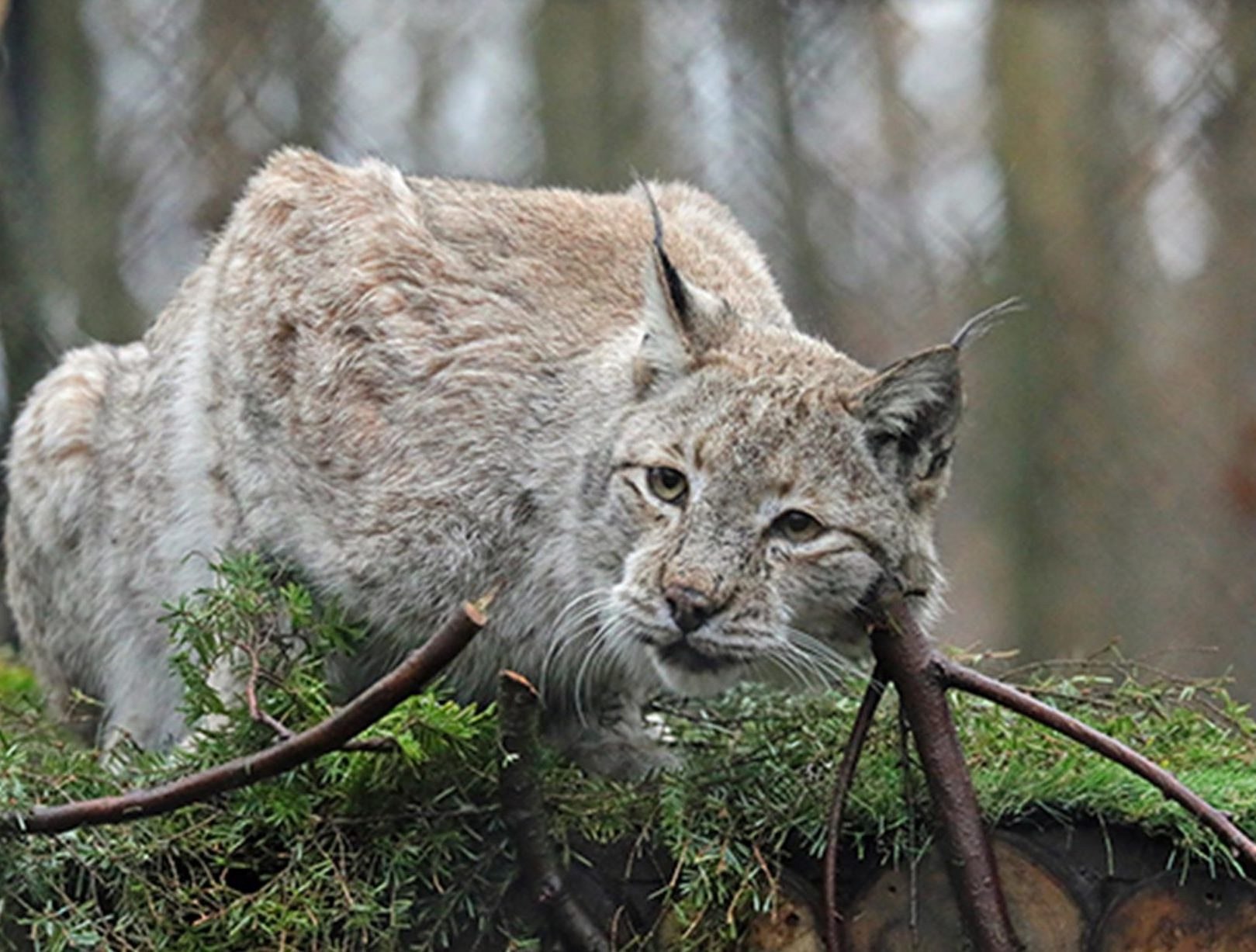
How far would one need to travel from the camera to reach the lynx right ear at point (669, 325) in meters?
4.20

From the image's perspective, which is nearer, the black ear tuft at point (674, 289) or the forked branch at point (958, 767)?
the forked branch at point (958, 767)

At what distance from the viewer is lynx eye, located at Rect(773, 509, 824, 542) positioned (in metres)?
3.89

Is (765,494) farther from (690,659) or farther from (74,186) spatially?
(74,186)

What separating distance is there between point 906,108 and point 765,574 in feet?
13.5

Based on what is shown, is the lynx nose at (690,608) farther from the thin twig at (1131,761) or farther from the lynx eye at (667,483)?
the thin twig at (1131,761)

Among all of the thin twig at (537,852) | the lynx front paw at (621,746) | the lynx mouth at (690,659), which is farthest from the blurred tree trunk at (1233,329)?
the thin twig at (537,852)

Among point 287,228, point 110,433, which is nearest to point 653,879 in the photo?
point 287,228

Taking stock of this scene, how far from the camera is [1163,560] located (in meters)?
7.97

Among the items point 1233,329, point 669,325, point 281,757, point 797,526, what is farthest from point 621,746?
point 1233,329

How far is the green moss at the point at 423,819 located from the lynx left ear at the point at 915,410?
0.49 metres

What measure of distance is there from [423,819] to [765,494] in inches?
33.7

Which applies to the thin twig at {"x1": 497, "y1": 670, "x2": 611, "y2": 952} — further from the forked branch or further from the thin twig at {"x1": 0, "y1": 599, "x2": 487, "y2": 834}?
the forked branch

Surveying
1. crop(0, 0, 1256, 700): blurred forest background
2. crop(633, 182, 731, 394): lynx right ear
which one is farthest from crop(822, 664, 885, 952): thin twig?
crop(0, 0, 1256, 700): blurred forest background

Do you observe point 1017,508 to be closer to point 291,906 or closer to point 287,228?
point 287,228
